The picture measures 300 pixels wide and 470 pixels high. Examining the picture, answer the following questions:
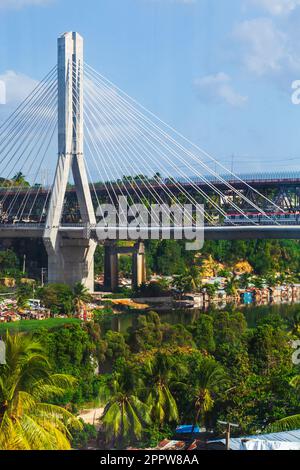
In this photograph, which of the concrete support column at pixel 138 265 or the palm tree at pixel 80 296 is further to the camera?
the concrete support column at pixel 138 265

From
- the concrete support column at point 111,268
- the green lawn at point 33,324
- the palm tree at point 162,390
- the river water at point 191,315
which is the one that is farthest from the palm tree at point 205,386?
the concrete support column at point 111,268

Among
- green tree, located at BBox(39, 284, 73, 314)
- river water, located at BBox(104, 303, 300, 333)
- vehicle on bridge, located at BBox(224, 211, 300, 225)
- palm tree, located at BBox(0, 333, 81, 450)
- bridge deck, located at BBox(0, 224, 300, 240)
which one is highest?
vehicle on bridge, located at BBox(224, 211, 300, 225)

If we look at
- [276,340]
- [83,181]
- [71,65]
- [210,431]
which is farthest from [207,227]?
[210,431]

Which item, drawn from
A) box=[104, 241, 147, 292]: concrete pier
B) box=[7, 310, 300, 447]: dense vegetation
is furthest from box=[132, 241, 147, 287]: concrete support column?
box=[7, 310, 300, 447]: dense vegetation

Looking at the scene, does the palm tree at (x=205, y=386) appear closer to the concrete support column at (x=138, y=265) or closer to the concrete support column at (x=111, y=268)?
the concrete support column at (x=138, y=265)

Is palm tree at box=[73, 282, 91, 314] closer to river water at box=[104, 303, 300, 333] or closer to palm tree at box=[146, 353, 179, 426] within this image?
river water at box=[104, 303, 300, 333]

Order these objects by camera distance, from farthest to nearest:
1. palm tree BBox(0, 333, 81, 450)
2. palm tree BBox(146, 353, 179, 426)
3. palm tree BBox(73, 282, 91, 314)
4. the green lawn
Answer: palm tree BBox(73, 282, 91, 314) < the green lawn < palm tree BBox(146, 353, 179, 426) < palm tree BBox(0, 333, 81, 450)

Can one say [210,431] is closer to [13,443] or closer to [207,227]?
[13,443]
